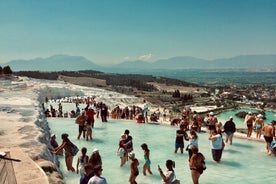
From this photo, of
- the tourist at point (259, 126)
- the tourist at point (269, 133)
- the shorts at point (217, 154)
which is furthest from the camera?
the tourist at point (259, 126)

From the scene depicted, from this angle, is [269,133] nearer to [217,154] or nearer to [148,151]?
[217,154]

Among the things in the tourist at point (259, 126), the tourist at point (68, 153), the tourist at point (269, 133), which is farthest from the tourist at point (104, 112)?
the tourist at point (269, 133)

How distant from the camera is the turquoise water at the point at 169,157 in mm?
9352

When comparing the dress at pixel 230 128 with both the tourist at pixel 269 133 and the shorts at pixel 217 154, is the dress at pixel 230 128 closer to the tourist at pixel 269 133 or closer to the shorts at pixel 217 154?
the tourist at pixel 269 133

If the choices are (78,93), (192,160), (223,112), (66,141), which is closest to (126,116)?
(66,141)

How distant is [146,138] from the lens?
14617 millimetres

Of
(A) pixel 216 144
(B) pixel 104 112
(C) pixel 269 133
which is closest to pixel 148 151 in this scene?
(A) pixel 216 144

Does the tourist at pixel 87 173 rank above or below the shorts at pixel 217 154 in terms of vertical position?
above

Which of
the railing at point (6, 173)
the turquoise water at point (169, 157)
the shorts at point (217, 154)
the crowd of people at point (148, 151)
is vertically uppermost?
the railing at point (6, 173)

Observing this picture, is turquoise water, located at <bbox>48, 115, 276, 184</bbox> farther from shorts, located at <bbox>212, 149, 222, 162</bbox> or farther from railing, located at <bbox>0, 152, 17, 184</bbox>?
railing, located at <bbox>0, 152, 17, 184</bbox>

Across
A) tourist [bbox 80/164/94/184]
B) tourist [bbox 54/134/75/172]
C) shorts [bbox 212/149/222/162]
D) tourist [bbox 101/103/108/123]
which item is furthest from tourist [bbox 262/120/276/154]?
tourist [bbox 101/103/108/123]

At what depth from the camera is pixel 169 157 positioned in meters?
11.4

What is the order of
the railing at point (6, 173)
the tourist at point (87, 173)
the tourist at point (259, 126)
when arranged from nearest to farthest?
the railing at point (6, 173) < the tourist at point (87, 173) < the tourist at point (259, 126)

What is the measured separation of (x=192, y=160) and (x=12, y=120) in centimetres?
700
